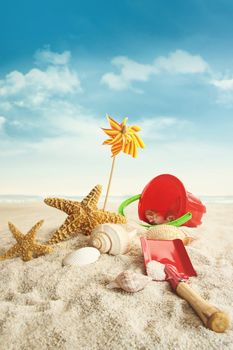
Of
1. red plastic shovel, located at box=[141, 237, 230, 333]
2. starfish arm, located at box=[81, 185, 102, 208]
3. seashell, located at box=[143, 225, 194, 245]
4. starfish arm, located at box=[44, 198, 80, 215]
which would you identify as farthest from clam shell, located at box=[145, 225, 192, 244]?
starfish arm, located at box=[44, 198, 80, 215]

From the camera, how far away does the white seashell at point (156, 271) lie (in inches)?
79.0

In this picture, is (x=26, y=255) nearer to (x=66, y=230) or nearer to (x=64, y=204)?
(x=66, y=230)

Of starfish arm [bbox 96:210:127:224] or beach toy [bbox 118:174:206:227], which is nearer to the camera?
starfish arm [bbox 96:210:127:224]

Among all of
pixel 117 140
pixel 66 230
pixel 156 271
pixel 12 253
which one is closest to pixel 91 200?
pixel 66 230

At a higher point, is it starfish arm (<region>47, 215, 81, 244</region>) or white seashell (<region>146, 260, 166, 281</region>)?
starfish arm (<region>47, 215, 81, 244</region>)

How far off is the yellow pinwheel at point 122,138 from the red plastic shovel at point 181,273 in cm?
94

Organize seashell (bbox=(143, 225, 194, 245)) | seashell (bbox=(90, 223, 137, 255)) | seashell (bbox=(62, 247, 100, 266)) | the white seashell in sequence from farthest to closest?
seashell (bbox=(143, 225, 194, 245)) → seashell (bbox=(90, 223, 137, 255)) → seashell (bbox=(62, 247, 100, 266)) → the white seashell

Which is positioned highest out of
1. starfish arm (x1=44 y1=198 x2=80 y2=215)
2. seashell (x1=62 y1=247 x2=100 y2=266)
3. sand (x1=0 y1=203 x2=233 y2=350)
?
starfish arm (x1=44 y1=198 x2=80 y2=215)

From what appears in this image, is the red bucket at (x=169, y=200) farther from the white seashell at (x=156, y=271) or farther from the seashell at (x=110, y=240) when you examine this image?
the white seashell at (x=156, y=271)

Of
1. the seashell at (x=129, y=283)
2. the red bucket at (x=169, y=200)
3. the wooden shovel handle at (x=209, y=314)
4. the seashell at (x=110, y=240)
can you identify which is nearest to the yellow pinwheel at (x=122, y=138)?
the red bucket at (x=169, y=200)

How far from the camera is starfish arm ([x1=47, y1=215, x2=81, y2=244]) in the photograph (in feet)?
8.77

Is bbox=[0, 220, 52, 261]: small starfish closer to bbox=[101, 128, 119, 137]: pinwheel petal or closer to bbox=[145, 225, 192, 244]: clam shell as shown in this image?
bbox=[145, 225, 192, 244]: clam shell

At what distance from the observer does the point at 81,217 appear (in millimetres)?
2734

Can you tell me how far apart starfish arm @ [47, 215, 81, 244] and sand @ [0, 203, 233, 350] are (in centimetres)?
19
